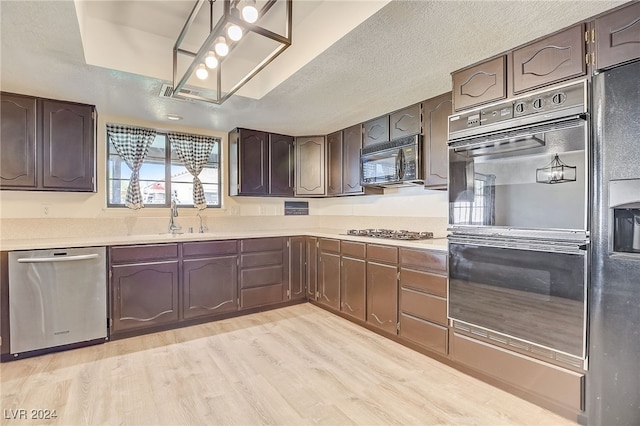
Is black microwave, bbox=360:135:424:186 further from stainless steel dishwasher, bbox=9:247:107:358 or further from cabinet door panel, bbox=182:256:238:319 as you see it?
stainless steel dishwasher, bbox=9:247:107:358

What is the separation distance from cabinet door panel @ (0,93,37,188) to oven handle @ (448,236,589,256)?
370cm

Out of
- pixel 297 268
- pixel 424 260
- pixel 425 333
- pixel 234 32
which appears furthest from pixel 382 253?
pixel 234 32

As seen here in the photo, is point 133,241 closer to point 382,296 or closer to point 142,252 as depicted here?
point 142,252

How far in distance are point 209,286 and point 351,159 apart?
221 cm

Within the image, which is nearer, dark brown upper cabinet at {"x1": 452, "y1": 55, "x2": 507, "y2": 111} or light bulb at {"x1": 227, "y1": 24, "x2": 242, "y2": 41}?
light bulb at {"x1": 227, "y1": 24, "x2": 242, "y2": 41}

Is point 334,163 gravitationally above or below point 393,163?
above

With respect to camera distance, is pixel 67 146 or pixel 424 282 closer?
pixel 424 282

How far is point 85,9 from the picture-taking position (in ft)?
7.11

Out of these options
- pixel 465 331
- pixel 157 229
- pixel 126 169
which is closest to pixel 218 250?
pixel 157 229

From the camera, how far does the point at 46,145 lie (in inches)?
116

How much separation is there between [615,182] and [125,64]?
3.19m

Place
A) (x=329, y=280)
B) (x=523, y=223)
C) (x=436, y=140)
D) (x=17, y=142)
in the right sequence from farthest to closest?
(x=329, y=280), (x=436, y=140), (x=17, y=142), (x=523, y=223)

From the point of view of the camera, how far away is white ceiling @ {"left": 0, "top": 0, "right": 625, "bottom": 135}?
5.71 ft

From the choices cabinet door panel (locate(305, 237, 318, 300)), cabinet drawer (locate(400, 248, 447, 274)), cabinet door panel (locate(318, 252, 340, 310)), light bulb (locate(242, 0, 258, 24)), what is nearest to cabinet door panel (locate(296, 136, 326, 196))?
cabinet door panel (locate(305, 237, 318, 300))
